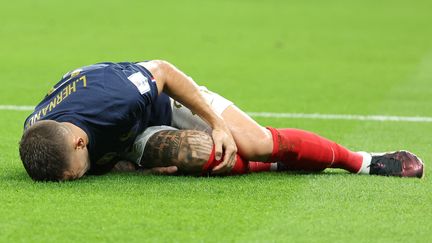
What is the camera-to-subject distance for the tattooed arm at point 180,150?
641 centimetres

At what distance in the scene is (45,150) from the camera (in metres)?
6.00

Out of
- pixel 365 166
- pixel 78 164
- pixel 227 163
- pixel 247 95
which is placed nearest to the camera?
pixel 78 164

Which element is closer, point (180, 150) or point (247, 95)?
point (180, 150)

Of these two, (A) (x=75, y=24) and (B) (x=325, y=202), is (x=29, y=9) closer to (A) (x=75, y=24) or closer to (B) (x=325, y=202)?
(A) (x=75, y=24)

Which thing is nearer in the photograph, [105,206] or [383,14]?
[105,206]

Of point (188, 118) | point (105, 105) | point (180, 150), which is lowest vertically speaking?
point (180, 150)

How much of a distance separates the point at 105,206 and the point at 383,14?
16.7 m

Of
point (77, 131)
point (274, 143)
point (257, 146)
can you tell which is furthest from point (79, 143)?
point (274, 143)

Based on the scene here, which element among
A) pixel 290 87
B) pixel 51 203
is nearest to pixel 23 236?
pixel 51 203

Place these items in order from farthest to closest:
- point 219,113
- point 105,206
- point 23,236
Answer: point 219,113
point 105,206
point 23,236

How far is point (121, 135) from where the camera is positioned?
630 cm

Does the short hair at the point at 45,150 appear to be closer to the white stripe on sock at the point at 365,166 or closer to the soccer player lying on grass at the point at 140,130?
the soccer player lying on grass at the point at 140,130

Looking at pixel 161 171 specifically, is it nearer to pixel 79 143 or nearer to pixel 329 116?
pixel 79 143

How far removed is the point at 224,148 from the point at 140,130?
0.53m
